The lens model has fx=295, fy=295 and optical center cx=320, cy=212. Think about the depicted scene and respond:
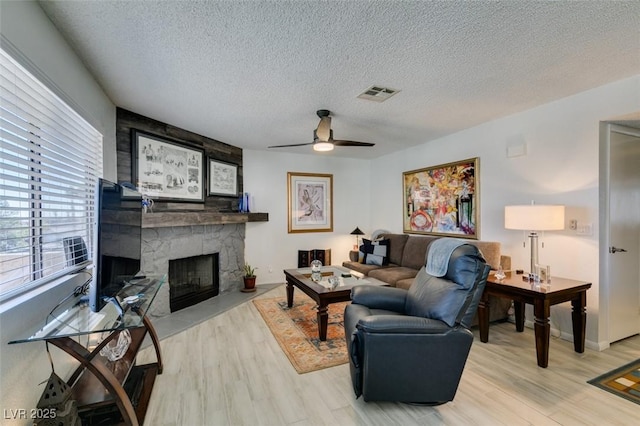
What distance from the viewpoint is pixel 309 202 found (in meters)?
5.60

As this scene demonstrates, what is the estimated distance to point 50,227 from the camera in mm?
1843

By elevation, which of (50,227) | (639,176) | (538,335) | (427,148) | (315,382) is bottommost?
(315,382)

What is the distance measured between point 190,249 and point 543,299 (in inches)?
156

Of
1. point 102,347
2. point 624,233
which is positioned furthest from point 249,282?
point 624,233

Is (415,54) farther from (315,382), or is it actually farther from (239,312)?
(239,312)

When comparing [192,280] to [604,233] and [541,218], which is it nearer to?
[541,218]

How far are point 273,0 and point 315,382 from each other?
2.50 m

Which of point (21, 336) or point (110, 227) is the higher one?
point (110, 227)

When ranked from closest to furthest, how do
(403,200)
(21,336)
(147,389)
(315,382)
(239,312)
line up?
(21,336), (147,389), (315,382), (239,312), (403,200)

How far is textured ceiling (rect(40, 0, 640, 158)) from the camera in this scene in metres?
1.64

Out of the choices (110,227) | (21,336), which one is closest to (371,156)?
(110,227)

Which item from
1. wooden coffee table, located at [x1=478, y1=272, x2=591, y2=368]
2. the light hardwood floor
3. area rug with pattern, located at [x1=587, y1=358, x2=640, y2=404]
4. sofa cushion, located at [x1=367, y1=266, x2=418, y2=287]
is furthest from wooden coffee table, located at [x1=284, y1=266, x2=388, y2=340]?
area rug with pattern, located at [x1=587, y1=358, x2=640, y2=404]

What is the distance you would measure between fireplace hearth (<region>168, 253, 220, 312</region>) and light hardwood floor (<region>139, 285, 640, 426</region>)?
1.10m

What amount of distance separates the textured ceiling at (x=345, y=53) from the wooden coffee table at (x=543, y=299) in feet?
5.77
